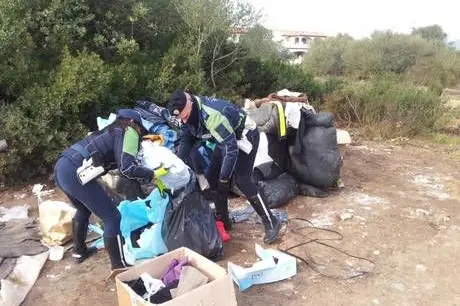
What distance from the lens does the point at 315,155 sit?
5.39 metres

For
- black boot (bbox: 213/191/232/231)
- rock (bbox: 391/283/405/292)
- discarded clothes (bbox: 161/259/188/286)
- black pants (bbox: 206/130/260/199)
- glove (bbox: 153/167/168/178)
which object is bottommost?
rock (bbox: 391/283/405/292)

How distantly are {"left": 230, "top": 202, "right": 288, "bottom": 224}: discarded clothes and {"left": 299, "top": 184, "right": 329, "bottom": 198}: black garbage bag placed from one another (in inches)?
19.3

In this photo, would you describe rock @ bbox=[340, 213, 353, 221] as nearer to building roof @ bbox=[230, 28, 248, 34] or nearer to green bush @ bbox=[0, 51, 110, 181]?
green bush @ bbox=[0, 51, 110, 181]

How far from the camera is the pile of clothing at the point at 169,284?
9.25 feet

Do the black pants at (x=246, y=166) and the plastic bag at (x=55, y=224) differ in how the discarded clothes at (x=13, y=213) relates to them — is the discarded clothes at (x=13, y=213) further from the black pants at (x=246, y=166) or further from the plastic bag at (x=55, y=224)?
the black pants at (x=246, y=166)

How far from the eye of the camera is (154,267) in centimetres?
314

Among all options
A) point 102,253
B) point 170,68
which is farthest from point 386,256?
point 170,68

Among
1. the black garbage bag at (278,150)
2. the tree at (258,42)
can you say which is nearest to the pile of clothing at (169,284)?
the black garbage bag at (278,150)

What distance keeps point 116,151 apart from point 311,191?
8.72 ft

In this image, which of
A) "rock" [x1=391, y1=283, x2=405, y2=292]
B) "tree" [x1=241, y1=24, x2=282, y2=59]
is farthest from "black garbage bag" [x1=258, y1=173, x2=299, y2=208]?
"tree" [x1=241, y1=24, x2=282, y2=59]

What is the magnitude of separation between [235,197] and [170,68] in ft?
8.84

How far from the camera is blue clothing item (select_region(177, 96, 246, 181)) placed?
3.82 m

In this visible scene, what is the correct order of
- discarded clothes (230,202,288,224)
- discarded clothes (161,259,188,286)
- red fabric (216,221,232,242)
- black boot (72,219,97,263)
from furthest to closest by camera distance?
discarded clothes (230,202,288,224) < red fabric (216,221,232,242) < black boot (72,219,97,263) < discarded clothes (161,259,188,286)

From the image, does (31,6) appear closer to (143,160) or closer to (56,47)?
(56,47)
